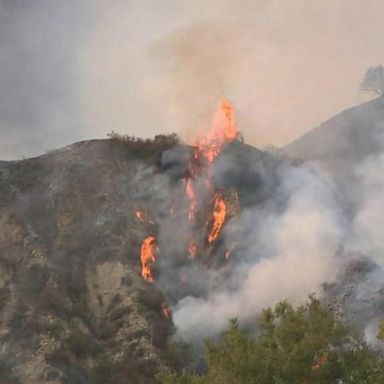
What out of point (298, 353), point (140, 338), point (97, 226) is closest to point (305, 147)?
point (97, 226)

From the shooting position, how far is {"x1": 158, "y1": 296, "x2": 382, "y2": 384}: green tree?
49.3 ft

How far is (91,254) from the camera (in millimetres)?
38281

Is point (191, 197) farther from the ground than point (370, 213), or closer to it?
farther from the ground

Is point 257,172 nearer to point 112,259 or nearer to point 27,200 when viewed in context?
point 112,259

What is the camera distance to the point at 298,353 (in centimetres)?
1493

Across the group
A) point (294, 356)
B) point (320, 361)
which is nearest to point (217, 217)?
point (320, 361)

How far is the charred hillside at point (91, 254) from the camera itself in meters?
31.3

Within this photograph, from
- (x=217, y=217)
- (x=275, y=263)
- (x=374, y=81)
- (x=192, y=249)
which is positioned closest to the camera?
(x=275, y=263)

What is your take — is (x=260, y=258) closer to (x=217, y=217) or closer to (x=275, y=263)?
(x=275, y=263)

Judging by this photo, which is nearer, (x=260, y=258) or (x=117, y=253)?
(x=260, y=258)

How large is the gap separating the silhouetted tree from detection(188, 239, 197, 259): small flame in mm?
93176

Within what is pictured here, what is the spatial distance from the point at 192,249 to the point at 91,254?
640 cm

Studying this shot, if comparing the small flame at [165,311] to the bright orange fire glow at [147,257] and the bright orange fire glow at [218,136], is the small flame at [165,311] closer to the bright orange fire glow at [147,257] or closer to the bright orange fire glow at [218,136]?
the bright orange fire glow at [147,257]

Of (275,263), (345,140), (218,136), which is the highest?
(345,140)
